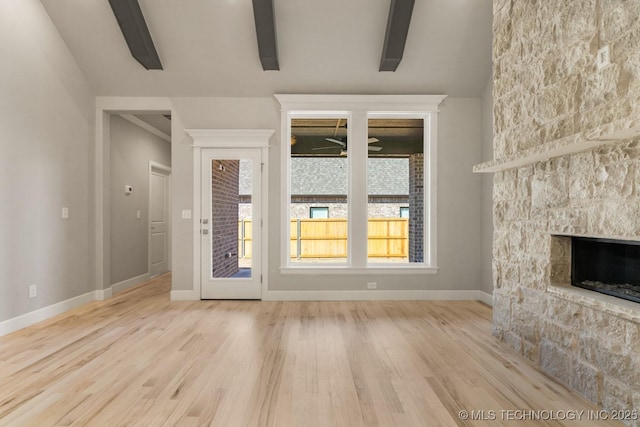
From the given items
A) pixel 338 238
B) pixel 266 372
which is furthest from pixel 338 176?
pixel 266 372

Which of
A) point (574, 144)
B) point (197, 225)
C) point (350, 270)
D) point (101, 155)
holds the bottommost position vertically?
point (350, 270)

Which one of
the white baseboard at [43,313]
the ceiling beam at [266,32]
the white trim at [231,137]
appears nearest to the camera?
the white baseboard at [43,313]

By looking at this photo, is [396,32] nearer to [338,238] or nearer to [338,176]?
[338,238]

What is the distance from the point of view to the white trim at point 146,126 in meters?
5.35

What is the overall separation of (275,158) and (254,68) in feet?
3.71

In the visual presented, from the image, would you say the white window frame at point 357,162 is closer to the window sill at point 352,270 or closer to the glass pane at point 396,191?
the window sill at point 352,270

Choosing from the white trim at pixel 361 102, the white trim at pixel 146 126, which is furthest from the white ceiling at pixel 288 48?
the white trim at pixel 146 126

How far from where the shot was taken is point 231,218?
4.60m

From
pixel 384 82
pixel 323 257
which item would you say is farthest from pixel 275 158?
pixel 323 257

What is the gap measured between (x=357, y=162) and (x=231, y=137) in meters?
1.70

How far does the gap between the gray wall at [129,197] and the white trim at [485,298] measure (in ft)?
16.9

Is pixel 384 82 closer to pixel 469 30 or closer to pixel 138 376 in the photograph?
pixel 469 30

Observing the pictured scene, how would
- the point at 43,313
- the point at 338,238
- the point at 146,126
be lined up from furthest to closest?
the point at 338,238, the point at 146,126, the point at 43,313

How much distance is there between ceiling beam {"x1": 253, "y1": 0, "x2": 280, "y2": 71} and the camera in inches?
142
